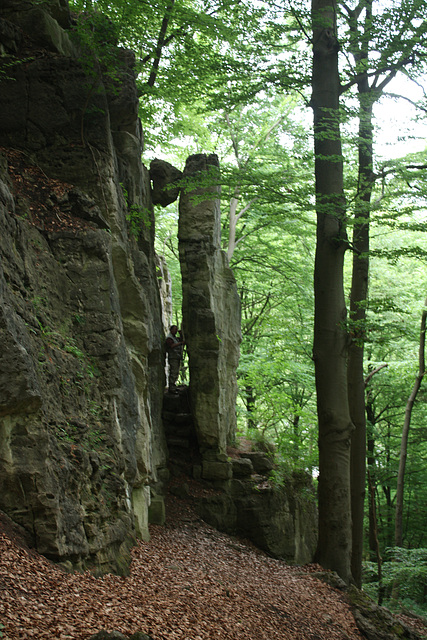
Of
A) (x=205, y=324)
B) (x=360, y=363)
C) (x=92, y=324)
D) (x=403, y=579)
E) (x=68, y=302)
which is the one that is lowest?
(x=403, y=579)

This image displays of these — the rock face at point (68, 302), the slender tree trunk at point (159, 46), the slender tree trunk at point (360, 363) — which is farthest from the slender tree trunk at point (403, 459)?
the slender tree trunk at point (159, 46)

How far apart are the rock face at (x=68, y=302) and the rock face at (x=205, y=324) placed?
2210mm

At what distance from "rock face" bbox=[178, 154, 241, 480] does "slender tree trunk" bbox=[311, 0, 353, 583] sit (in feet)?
10.1

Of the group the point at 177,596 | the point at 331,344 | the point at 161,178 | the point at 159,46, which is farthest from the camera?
the point at 159,46

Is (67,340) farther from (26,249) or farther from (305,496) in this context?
(305,496)

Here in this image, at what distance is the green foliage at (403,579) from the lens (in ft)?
35.6

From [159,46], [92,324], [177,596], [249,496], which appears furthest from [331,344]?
[159,46]

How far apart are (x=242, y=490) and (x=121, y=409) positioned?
18.5 ft

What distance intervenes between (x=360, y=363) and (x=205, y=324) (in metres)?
3.61

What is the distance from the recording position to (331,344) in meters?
9.00

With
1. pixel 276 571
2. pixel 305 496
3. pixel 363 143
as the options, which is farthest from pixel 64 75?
pixel 305 496

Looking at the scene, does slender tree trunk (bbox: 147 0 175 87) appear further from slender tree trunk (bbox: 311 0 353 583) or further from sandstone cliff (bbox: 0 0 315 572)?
slender tree trunk (bbox: 311 0 353 583)

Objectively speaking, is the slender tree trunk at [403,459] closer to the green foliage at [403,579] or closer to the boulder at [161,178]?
the green foliage at [403,579]

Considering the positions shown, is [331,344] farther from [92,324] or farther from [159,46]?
[159,46]
